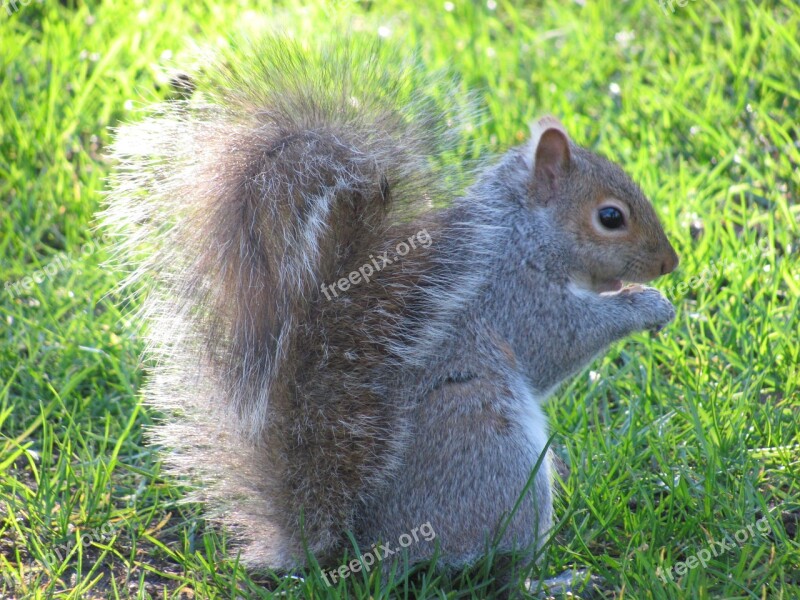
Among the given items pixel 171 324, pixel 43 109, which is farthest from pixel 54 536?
pixel 43 109

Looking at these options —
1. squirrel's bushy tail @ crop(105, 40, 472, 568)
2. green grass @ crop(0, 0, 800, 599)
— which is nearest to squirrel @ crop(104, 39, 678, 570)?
squirrel's bushy tail @ crop(105, 40, 472, 568)

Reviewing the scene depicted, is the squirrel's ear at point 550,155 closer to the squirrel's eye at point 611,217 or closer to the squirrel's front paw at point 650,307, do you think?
the squirrel's eye at point 611,217

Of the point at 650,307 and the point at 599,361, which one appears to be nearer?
the point at 650,307

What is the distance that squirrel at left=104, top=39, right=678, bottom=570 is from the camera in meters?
1.61

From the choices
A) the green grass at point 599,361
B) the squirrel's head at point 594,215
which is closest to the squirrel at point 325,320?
the green grass at point 599,361

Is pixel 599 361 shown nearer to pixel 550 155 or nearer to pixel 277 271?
pixel 550 155

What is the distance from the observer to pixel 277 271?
159cm

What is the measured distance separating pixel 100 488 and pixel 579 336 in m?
1.00

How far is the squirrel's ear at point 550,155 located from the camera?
197 cm

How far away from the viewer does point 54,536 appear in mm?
1897

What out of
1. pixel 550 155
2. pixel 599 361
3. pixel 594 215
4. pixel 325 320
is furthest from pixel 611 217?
pixel 325 320

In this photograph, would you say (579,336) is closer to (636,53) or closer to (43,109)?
(636,53)

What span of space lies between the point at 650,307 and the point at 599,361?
0.35m

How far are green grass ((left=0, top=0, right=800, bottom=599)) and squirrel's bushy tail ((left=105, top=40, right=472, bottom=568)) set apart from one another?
18 centimetres
